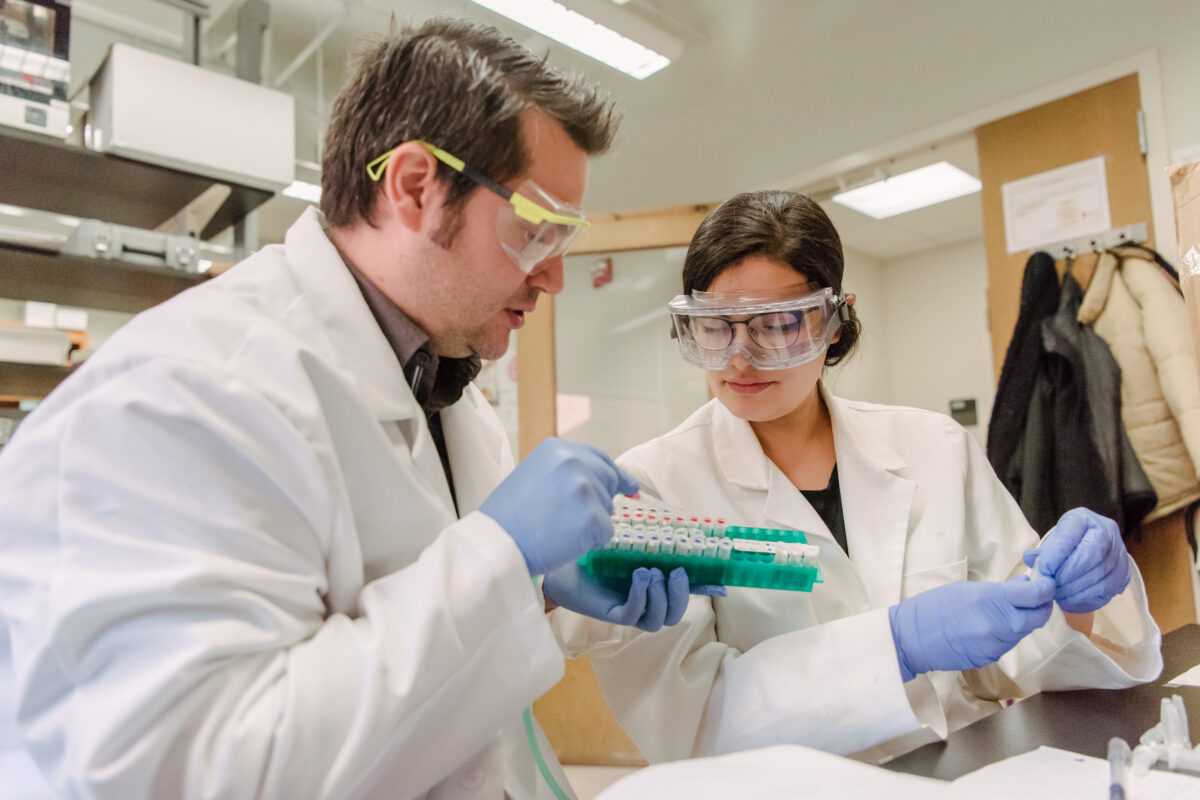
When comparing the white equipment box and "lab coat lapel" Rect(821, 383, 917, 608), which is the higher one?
the white equipment box

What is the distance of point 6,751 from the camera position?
0.78 meters

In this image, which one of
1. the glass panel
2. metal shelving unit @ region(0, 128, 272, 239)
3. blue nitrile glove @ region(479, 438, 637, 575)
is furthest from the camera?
the glass panel

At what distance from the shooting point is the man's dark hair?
0.99 metres

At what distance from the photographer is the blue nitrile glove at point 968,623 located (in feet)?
3.16

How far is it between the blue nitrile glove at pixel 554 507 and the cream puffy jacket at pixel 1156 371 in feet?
7.89

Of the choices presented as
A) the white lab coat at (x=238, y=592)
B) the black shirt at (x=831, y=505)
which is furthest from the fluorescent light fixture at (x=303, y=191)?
the white lab coat at (x=238, y=592)

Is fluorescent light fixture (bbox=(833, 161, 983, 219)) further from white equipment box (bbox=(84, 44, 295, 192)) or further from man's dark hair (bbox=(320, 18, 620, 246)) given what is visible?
man's dark hair (bbox=(320, 18, 620, 246))

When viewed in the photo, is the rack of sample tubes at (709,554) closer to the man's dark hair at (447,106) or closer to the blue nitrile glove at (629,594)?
the blue nitrile glove at (629,594)

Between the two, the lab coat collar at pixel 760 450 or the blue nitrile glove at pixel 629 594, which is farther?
the lab coat collar at pixel 760 450

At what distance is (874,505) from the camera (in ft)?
4.46

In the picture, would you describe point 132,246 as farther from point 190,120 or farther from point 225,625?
point 225,625

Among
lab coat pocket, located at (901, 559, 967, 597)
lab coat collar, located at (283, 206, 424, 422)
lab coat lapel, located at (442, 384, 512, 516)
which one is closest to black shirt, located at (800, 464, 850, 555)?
lab coat pocket, located at (901, 559, 967, 597)

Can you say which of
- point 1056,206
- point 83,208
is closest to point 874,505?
point 1056,206

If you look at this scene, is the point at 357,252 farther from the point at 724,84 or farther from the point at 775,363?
the point at 724,84
